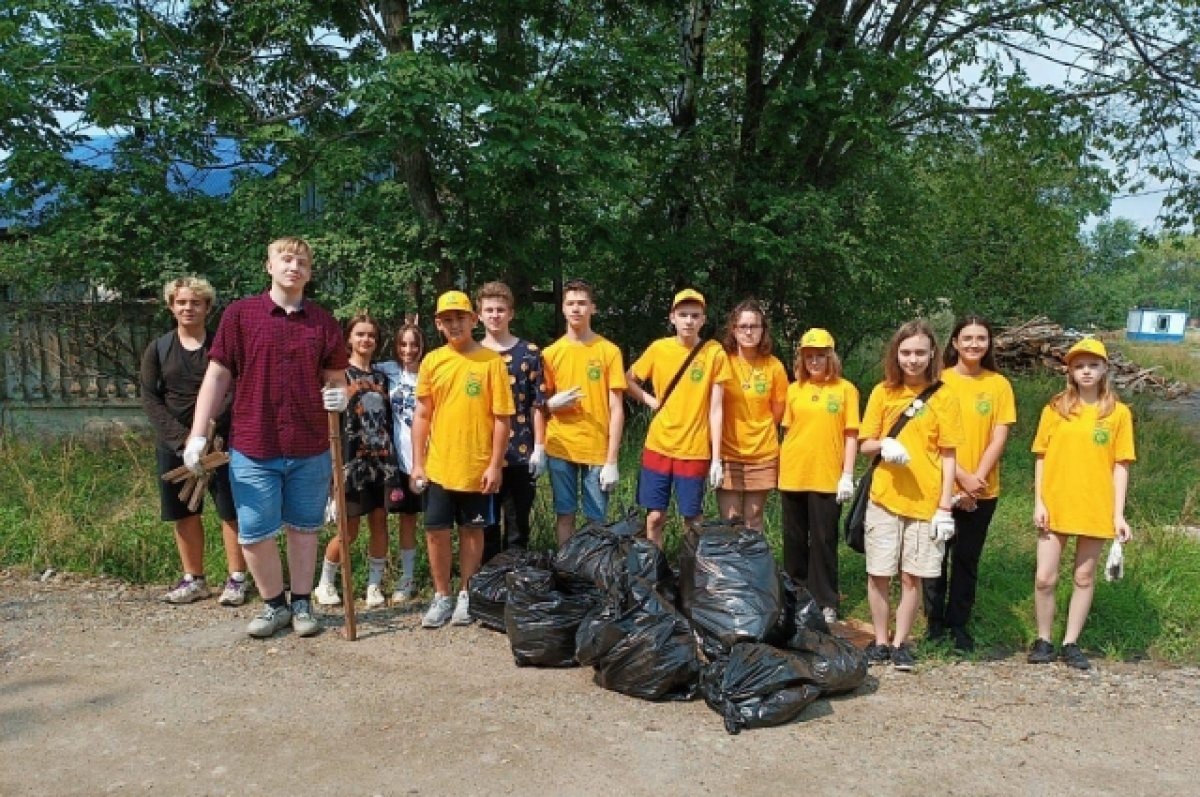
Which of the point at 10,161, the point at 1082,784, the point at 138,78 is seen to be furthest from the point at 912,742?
the point at 10,161

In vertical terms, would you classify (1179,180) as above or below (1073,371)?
above

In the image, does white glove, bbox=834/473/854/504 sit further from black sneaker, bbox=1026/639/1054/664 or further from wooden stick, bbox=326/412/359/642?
wooden stick, bbox=326/412/359/642

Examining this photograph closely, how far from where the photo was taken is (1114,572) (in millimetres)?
4211

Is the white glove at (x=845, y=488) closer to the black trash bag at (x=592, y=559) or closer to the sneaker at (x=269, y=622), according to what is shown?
the black trash bag at (x=592, y=559)

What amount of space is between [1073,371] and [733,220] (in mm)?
6123

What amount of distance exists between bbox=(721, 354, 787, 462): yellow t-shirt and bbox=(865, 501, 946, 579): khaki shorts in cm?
75

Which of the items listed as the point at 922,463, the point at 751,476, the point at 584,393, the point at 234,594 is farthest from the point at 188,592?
the point at 922,463

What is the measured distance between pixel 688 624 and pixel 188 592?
2941 millimetres

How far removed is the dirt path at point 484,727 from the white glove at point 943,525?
69 cm

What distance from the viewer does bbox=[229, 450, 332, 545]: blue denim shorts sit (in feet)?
14.2

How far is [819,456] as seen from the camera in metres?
4.71

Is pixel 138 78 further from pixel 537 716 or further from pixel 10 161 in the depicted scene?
pixel 537 716

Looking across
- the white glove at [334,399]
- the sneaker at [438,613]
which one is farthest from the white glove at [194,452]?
the sneaker at [438,613]

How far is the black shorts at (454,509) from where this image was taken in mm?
4652
